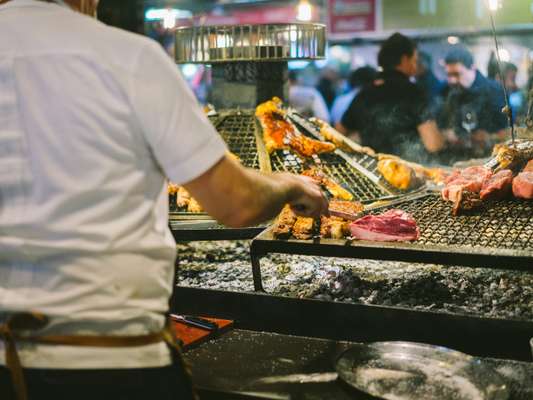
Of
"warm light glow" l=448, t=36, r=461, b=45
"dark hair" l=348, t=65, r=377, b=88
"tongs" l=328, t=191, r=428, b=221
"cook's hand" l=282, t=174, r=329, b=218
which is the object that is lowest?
"tongs" l=328, t=191, r=428, b=221

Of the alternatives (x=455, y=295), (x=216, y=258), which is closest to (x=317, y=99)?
(x=216, y=258)

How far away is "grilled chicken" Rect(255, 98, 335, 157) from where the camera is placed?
194 inches

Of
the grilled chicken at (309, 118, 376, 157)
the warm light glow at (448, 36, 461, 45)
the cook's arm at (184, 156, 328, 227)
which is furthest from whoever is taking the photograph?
the warm light glow at (448, 36, 461, 45)

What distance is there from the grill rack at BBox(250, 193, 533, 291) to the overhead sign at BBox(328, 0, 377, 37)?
347 inches

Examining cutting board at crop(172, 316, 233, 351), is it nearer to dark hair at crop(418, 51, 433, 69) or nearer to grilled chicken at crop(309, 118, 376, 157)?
grilled chicken at crop(309, 118, 376, 157)

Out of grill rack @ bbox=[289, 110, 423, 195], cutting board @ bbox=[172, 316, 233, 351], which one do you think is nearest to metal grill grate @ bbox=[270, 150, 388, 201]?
grill rack @ bbox=[289, 110, 423, 195]

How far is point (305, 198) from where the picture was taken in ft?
8.79

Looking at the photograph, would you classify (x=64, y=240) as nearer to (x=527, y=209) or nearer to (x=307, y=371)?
(x=307, y=371)

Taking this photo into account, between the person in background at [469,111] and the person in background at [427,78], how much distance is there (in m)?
0.85

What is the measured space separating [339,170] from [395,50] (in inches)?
143

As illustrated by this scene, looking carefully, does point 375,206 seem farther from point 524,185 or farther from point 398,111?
point 398,111

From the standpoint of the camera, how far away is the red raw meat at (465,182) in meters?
4.50

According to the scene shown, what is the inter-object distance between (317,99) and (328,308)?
9620mm

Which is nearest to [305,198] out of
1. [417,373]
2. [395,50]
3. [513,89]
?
[417,373]
